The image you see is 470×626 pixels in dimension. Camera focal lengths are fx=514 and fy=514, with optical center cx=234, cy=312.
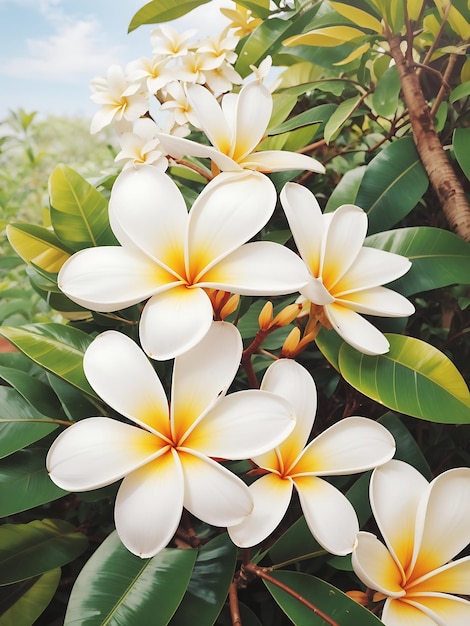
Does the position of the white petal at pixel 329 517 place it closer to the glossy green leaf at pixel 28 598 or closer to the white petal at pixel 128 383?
the white petal at pixel 128 383

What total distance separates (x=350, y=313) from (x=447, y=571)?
0.19 meters

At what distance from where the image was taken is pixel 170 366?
0.51 m

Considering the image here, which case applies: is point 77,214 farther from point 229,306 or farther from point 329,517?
point 329,517

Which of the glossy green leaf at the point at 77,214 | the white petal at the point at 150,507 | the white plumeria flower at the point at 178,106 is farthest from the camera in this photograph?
the white plumeria flower at the point at 178,106

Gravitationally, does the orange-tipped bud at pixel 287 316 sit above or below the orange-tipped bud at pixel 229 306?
below

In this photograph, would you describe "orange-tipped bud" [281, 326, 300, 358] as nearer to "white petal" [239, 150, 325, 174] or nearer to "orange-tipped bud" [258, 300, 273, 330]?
"orange-tipped bud" [258, 300, 273, 330]

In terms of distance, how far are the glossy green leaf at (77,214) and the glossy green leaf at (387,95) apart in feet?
1.09

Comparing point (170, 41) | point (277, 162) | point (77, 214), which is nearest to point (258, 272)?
point (277, 162)

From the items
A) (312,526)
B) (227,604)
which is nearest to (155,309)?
(312,526)

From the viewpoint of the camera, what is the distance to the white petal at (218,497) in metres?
0.30

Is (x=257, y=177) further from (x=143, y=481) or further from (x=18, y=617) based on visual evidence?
(x=18, y=617)

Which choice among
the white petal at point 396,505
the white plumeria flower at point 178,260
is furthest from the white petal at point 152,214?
the white petal at point 396,505

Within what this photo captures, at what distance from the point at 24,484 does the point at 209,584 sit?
0.57ft

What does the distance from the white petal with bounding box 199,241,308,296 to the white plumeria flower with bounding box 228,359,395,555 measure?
8 cm
